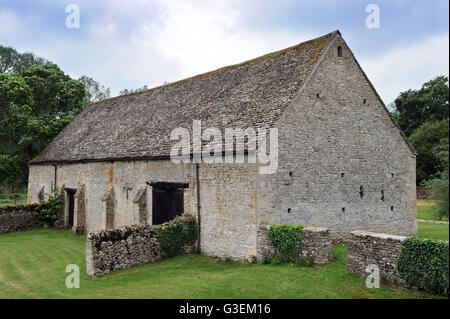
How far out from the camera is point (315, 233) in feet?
39.2

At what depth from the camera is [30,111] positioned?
3316cm

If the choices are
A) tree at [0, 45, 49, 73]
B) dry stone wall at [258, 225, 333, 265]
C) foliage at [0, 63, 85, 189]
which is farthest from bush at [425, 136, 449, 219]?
tree at [0, 45, 49, 73]

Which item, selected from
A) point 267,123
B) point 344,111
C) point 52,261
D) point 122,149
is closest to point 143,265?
point 52,261

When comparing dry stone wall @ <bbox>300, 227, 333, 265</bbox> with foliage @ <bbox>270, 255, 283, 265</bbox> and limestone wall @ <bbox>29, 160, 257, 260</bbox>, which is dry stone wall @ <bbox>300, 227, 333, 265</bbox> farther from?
limestone wall @ <bbox>29, 160, 257, 260</bbox>

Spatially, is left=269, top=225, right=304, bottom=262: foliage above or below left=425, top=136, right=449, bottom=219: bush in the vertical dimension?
below

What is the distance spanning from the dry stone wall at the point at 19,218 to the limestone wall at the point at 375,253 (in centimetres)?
2256

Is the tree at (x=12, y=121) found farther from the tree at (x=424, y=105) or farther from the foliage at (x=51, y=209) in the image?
the tree at (x=424, y=105)

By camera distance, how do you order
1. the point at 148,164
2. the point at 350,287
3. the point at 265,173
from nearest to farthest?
the point at 350,287, the point at 265,173, the point at 148,164

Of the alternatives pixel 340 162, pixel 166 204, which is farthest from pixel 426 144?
pixel 166 204

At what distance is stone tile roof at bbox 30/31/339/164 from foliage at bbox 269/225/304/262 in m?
3.94

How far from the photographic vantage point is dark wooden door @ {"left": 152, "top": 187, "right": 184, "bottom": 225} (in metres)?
17.4
